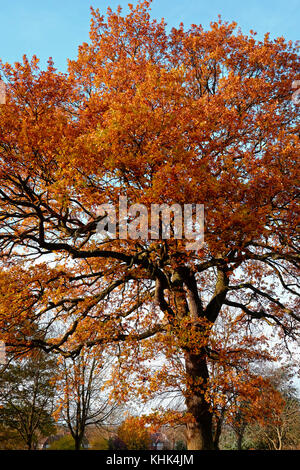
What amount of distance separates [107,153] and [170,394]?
28.3 feet

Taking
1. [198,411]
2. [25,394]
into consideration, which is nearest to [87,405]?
[25,394]

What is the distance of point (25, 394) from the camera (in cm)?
2047

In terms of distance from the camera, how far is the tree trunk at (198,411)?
9.83m

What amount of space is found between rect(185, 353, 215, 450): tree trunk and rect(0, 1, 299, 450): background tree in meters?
0.04

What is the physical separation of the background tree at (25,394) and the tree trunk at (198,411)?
12.5 meters

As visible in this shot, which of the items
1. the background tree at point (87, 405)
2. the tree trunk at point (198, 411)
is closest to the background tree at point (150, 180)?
the tree trunk at point (198, 411)

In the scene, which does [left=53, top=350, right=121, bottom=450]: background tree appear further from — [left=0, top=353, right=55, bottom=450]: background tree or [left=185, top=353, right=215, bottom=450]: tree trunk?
[left=185, top=353, right=215, bottom=450]: tree trunk

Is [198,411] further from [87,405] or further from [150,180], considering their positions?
[87,405]

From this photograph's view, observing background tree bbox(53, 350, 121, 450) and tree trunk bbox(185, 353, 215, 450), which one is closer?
tree trunk bbox(185, 353, 215, 450)

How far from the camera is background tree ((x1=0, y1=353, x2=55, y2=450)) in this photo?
66.2 ft

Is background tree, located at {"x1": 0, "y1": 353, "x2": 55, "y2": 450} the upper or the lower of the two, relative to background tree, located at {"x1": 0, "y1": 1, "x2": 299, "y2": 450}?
lower

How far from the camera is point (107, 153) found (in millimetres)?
8375

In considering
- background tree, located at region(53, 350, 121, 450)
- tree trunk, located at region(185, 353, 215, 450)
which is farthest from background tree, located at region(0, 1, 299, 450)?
background tree, located at region(53, 350, 121, 450)
